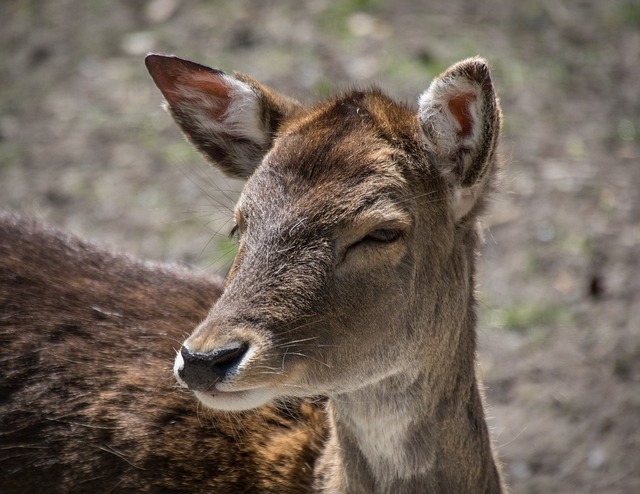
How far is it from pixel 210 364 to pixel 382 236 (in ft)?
2.51

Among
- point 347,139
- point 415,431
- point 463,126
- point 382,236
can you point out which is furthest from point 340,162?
point 415,431

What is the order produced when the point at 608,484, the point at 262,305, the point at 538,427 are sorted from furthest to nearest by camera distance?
the point at 538,427, the point at 608,484, the point at 262,305

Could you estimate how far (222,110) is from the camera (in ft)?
13.6

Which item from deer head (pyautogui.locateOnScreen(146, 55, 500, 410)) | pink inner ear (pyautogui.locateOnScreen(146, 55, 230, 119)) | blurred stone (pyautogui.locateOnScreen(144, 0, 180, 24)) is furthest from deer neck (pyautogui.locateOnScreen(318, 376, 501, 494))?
blurred stone (pyautogui.locateOnScreen(144, 0, 180, 24))

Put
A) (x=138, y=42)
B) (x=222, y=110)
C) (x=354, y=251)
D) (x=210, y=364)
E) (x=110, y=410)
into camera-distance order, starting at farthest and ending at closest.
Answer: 1. (x=138, y=42)
2. (x=222, y=110)
3. (x=110, y=410)
4. (x=354, y=251)
5. (x=210, y=364)

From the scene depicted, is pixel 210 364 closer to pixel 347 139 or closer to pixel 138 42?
pixel 347 139

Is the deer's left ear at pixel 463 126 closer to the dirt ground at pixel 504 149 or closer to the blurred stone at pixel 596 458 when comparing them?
the dirt ground at pixel 504 149

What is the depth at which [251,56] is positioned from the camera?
8781mm

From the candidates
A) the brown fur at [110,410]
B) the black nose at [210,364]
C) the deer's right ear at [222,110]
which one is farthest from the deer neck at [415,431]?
the deer's right ear at [222,110]

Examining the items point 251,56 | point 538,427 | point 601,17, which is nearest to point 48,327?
point 538,427

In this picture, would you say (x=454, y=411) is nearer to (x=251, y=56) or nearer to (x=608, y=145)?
(x=608, y=145)

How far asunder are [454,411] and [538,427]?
2.16 meters

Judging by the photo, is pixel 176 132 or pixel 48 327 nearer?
pixel 48 327

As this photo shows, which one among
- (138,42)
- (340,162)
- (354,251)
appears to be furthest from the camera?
(138,42)
